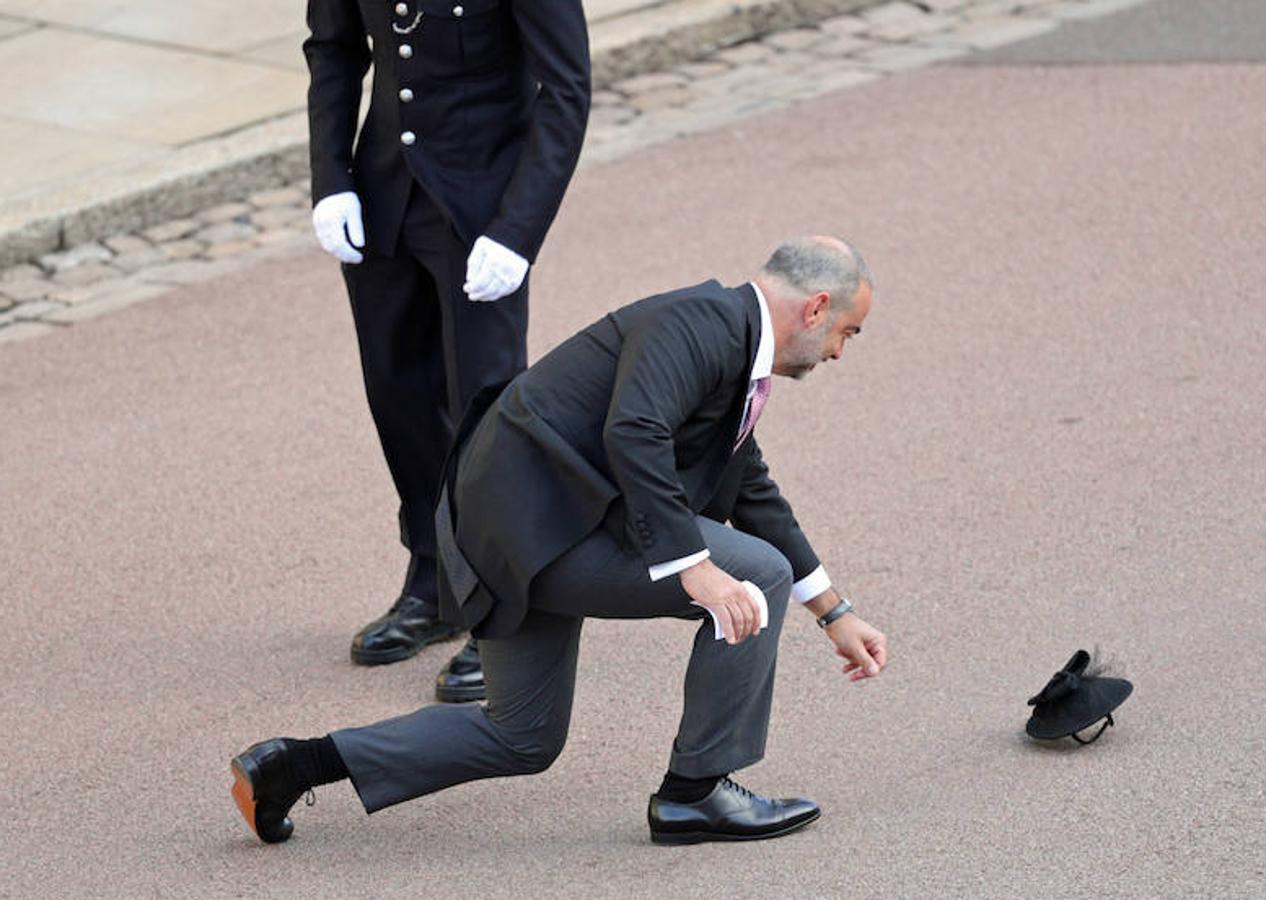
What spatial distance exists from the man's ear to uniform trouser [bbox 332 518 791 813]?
0.44m

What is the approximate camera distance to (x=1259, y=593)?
18.4ft

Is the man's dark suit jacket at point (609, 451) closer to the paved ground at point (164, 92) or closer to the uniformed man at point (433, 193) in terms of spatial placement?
the uniformed man at point (433, 193)

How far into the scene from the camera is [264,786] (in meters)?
4.66

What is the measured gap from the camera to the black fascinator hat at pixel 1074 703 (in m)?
4.91

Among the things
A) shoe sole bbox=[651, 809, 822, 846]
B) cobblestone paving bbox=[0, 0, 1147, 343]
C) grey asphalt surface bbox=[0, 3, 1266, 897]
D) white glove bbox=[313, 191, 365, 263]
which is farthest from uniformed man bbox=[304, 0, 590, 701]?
cobblestone paving bbox=[0, 0, 1147, 343]

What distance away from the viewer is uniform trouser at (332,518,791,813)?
14.6 feet

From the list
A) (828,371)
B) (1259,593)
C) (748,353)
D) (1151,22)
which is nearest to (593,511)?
(748,353)

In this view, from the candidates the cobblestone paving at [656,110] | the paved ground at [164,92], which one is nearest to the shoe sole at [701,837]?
the cobblestone paving at [656,110]

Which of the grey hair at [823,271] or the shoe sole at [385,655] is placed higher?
the grey hair at [823,271]

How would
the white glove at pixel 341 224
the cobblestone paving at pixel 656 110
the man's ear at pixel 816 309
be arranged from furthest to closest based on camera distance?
the cobblestone paving at pixel 656 110, the white glove at pixel 341 224, the man's ear at pixel 816 309

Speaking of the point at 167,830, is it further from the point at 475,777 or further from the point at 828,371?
the point at 828,371

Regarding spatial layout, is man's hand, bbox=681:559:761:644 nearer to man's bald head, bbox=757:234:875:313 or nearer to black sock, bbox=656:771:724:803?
black sock, bbox=656:771:724:803

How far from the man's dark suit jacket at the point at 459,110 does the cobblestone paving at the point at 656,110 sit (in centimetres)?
262

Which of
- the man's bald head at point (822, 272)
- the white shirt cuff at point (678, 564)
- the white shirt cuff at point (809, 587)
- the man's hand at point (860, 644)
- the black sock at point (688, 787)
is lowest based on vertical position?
the black sock at point (688, 787)
